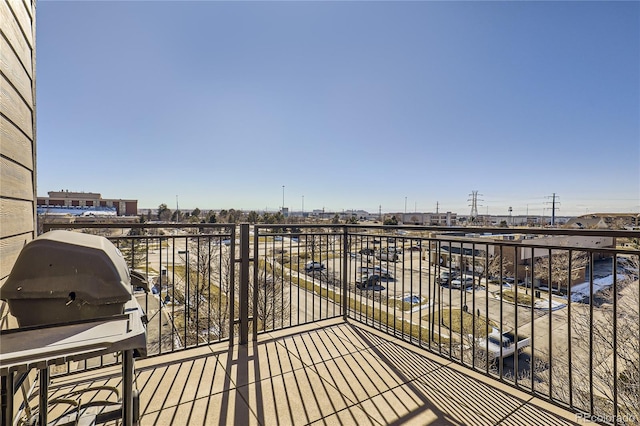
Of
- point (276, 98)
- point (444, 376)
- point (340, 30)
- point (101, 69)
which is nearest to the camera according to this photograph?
point (444, 376)

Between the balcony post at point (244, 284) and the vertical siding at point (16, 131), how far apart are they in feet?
4.52

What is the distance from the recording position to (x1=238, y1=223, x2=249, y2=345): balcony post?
254 cm

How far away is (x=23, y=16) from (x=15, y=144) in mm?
781

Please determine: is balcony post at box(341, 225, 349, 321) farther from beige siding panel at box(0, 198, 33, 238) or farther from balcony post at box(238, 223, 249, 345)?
beige siding panel at box(0, 198, 33, 238)

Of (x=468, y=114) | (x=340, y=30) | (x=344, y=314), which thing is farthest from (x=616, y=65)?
(x=344, y=314)

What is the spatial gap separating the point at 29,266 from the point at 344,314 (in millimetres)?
2794

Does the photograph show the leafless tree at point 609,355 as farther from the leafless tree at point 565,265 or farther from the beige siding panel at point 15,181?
the beige siding panel at point 15,181

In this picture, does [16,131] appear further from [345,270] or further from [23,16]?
[345,270]

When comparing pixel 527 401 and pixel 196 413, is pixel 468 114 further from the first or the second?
pixel 196 413

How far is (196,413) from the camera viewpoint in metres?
1.66

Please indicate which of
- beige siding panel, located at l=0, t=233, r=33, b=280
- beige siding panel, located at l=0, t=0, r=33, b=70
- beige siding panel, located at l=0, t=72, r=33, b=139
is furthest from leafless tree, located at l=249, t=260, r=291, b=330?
beige siding panel, located at l=0, t=0, r=33, b=70

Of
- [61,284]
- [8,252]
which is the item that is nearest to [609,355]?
[61,284]

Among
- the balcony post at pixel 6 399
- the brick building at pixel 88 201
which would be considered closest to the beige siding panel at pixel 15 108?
the balcony post at pixel 6 399

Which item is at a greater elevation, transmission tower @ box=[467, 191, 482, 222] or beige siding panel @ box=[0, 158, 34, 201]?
transmission tower @ box=[467, 191, 482, 222]
